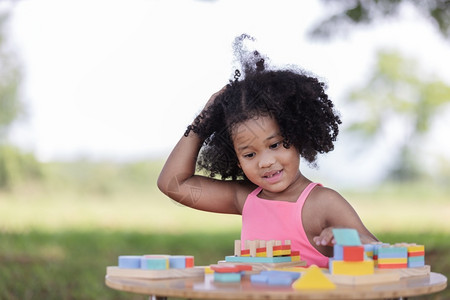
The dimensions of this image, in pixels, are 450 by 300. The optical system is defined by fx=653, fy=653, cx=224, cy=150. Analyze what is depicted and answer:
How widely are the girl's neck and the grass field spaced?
135 inches

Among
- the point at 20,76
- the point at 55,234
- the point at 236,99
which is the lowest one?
the point at 55,234

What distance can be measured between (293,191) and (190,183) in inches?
19.0

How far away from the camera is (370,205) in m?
16.2

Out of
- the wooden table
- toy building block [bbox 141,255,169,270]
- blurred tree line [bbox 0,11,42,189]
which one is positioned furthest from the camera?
blurred tree line [bbox 0,11,42,189]

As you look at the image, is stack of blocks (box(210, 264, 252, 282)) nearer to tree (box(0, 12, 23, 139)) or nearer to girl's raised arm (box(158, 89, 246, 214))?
girl's raised arm (box(158, 89, 246, 214))

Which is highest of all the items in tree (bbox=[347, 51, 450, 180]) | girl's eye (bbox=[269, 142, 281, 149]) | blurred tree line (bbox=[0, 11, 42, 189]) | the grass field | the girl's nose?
tree (bbox=[347, 51, 450, 180])

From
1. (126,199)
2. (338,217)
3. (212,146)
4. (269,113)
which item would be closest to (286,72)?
(269,113)

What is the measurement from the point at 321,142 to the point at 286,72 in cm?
33

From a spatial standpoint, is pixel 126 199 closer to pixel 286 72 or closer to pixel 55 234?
pixel 55 234

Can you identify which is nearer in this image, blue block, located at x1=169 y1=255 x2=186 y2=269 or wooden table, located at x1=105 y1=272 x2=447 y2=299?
wooden table, located at x1=105 y1=272 x2=447 y2=299

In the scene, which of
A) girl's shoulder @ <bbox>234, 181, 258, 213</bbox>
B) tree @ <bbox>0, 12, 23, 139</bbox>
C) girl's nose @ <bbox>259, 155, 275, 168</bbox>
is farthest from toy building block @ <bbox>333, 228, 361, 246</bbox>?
tree @ <bbox>0, 12, 23, 139</bbox>

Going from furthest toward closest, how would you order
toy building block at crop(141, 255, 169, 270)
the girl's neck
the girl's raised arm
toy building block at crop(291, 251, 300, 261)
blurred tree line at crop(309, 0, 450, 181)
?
blurred tree line at crop(309, 0, 450, 181)
the girl's raised arm
the girl's neck
toy building block at crop(291, 251, 300, 261)
toy building block at crop(141, 255, 169, 270)

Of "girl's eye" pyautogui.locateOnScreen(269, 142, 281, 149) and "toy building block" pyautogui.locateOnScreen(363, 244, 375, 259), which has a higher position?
"girl's eye" pyautogui.locateOnScreen(269, 142, 281, 149)

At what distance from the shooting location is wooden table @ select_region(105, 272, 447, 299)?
179cm
